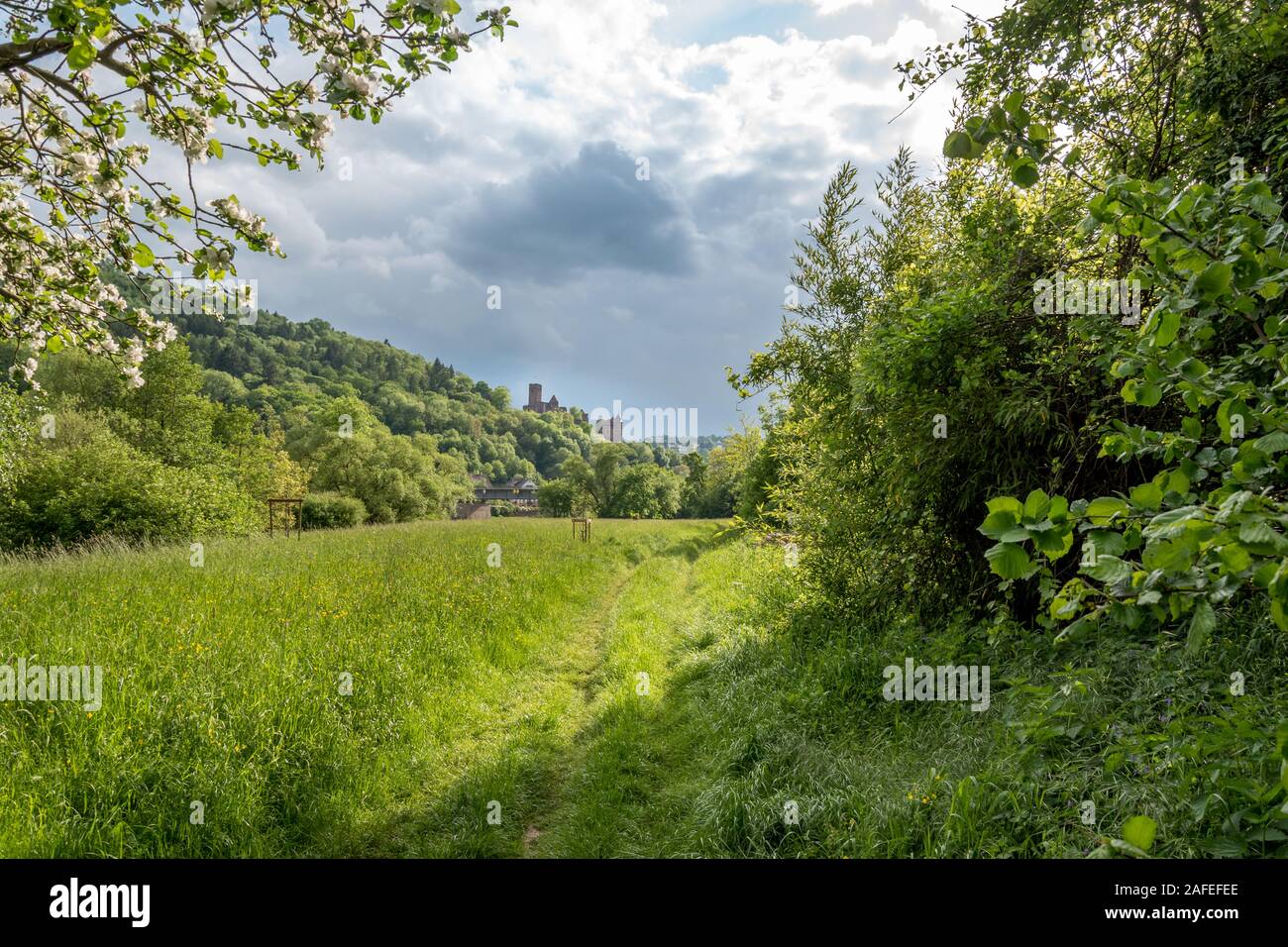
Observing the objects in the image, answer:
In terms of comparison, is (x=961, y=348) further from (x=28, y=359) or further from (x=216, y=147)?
(x=28, y=359)

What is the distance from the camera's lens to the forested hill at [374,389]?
5691cm

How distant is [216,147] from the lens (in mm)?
4082

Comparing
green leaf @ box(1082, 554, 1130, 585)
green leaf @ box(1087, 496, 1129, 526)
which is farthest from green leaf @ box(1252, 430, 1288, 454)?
green leaf @ box(1082, 554, 1130, 585)

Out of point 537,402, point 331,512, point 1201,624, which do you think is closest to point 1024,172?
point 1201,624

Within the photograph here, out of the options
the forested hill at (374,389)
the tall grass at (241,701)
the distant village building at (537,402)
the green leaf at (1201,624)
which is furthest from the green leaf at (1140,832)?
the distant village building at (537,402)

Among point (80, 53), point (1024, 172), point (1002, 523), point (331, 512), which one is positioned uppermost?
point (80, 53)

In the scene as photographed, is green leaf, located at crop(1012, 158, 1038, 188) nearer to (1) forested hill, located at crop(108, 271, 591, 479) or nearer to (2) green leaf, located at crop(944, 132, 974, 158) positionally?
(2) green leaf, located at crop(944, 132, 974, 158)

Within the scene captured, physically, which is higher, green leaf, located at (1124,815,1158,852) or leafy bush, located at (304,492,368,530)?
green leaf, located at (1124,815,1158,852)

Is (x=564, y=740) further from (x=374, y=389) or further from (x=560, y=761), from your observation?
(x=374, y=389)

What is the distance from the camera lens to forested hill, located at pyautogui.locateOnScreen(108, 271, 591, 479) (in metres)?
56.9

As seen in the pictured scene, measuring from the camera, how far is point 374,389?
8106 cm

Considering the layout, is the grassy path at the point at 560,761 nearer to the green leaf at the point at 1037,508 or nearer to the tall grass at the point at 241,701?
the tall grass at the point at 241,701

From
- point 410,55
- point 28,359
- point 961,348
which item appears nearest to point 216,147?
point 410,55
